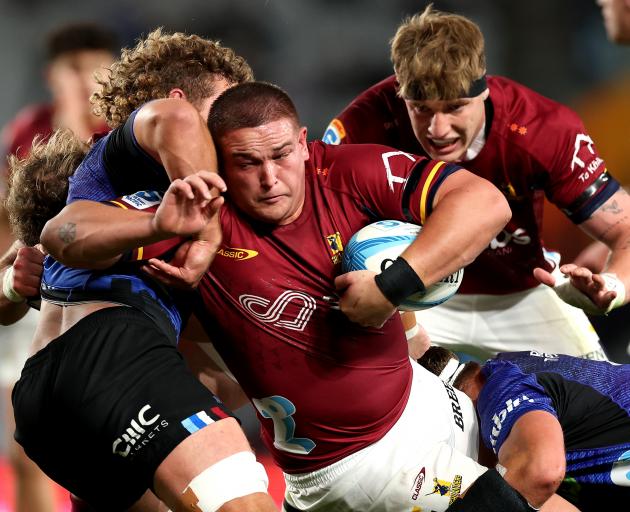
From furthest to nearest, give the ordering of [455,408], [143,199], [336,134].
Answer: [336,134] < [455,408] < [143,199]

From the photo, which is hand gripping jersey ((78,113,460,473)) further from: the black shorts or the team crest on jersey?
the black shorts

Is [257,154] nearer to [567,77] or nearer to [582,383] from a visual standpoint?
[582,383]

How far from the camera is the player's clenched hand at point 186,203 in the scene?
288 centimetres

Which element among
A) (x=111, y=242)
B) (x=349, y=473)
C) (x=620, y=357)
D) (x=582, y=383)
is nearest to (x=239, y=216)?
(x=111, y=242)

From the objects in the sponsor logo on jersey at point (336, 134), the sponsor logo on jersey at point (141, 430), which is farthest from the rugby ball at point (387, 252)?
the sponsor logo on jersey at point (336, 134)

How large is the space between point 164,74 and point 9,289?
0.99 metres

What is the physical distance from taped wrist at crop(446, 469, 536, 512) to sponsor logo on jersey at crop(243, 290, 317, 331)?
2.57 ft

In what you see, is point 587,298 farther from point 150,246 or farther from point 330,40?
point 330,40

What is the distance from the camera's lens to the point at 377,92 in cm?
477

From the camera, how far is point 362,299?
317cm

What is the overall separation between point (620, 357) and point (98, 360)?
5105 mm

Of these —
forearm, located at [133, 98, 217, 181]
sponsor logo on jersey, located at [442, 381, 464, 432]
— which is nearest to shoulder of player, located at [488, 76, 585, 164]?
sponsor logo on jersey, located at [442, 381, 464, 432]

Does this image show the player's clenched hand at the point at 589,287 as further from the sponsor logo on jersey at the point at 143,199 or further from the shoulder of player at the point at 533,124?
the sponsor logo on jersey at the point at 143,199

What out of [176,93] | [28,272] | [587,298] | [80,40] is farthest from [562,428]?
[80,40]
